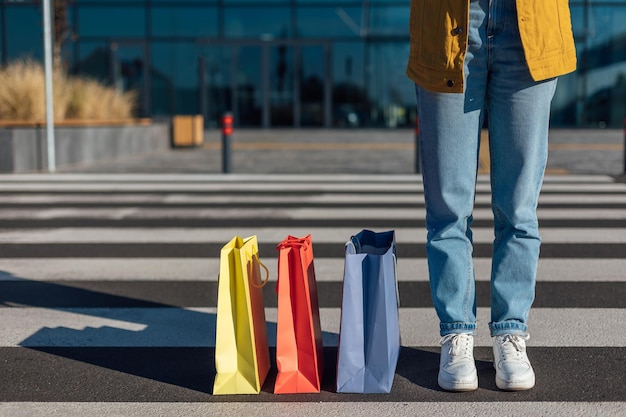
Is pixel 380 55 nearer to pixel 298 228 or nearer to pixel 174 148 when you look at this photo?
pixel 174 148

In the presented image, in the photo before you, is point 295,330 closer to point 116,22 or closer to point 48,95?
point 48,95

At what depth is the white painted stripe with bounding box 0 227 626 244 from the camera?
6891 millimetres

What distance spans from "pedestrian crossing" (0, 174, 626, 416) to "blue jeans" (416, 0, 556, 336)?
33cm

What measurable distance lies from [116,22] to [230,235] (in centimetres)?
2076

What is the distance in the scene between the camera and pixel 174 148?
20.0m

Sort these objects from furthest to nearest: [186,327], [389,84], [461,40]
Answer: [389,84]
[186,327]
[461,40]

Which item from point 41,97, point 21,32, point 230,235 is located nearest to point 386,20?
point 21,32

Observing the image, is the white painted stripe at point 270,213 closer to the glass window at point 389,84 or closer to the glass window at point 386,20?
the glass window at point 389,84

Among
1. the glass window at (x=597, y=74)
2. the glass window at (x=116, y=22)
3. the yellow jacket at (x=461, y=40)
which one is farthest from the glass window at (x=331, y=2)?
the yellow jacket at (x=461, y=40)

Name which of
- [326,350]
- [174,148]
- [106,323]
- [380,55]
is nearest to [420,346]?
[326,350]

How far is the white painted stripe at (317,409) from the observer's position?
3000mm

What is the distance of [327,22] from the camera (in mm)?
26422

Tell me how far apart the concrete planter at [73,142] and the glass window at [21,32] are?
9.55 meters

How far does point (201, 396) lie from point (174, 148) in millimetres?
17145
